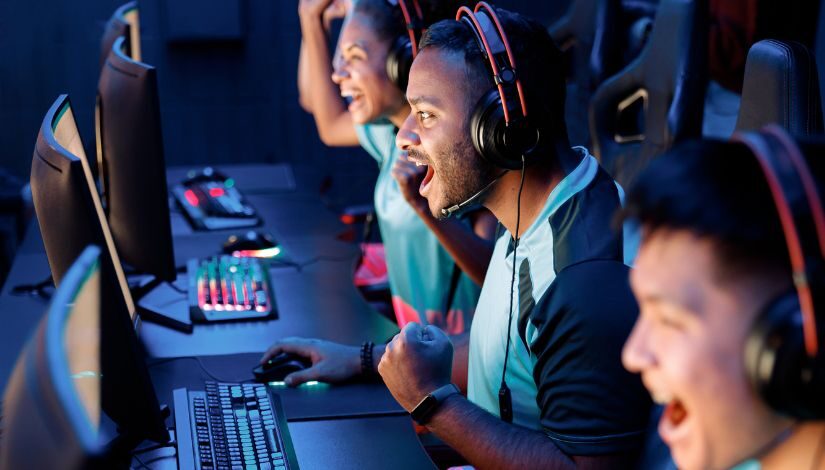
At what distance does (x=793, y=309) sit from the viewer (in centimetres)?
74

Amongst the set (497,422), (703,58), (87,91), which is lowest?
(87,91)

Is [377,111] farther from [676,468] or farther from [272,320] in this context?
[676,468]

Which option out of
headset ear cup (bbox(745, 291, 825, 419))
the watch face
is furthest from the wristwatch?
headset ear cup (bbox(745, 291, 825, 419))

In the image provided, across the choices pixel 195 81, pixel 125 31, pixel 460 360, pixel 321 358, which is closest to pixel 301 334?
pixel 321 358

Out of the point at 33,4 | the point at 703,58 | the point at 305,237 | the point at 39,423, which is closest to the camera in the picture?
the point at 39,423

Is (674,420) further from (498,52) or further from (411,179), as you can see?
(411,179)

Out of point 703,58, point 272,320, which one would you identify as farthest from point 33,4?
point 703,58

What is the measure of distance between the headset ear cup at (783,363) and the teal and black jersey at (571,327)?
0.45m

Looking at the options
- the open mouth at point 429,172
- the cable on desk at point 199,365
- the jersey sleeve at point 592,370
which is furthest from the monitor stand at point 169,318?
the jersey sleeve at point 592,370

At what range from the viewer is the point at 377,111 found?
2316 millimetres

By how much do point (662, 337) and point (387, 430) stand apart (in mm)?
819

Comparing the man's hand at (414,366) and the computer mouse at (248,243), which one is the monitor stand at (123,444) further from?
the computer mouse at (248,243)

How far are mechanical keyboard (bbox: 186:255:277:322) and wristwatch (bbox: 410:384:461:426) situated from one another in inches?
28.8

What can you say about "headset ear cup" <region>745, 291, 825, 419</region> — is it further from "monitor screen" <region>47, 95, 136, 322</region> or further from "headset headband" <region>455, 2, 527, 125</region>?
"monitor screen" <region>47, 95, 136, 322</region>
